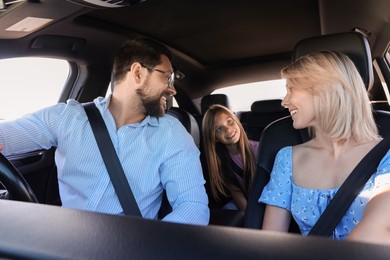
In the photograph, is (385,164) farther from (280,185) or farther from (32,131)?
(32,131)

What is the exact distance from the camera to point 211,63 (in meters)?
4.03

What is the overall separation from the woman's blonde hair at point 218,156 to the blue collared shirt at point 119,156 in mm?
855

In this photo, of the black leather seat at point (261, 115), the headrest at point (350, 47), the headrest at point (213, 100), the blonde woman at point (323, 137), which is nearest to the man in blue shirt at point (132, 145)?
the blonde woman at point (323, 137)

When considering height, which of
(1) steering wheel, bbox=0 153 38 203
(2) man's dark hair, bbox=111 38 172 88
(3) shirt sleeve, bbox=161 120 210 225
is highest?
(2) man's dark hair, bbox=111 38 172 88

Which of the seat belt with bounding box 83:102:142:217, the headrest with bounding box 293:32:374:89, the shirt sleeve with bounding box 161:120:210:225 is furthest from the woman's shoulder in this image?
the seat belt with bounding box 83:102:142:217

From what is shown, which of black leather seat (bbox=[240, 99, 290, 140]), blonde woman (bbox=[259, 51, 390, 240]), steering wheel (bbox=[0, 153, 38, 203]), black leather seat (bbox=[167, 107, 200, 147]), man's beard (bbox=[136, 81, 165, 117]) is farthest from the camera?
black leather seat (bbox=[240, 99, 290, 140])

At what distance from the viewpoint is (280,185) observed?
5.36ft

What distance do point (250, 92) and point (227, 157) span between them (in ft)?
6.16

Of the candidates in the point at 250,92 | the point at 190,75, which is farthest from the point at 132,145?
the point at 250,92

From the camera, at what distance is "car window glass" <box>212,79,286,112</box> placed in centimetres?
429

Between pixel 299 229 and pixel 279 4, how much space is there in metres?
1.72

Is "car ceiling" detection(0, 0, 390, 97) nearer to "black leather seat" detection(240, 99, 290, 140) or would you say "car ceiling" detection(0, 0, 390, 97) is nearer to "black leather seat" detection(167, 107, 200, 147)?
"black leather seat" detection(240, 99, 290, 140)

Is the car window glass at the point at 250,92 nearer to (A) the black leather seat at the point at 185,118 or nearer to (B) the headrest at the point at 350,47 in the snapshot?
(A) the black leather seat at the point at 185,118

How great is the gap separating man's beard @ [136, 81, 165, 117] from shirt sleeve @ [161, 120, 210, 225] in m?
0.11
